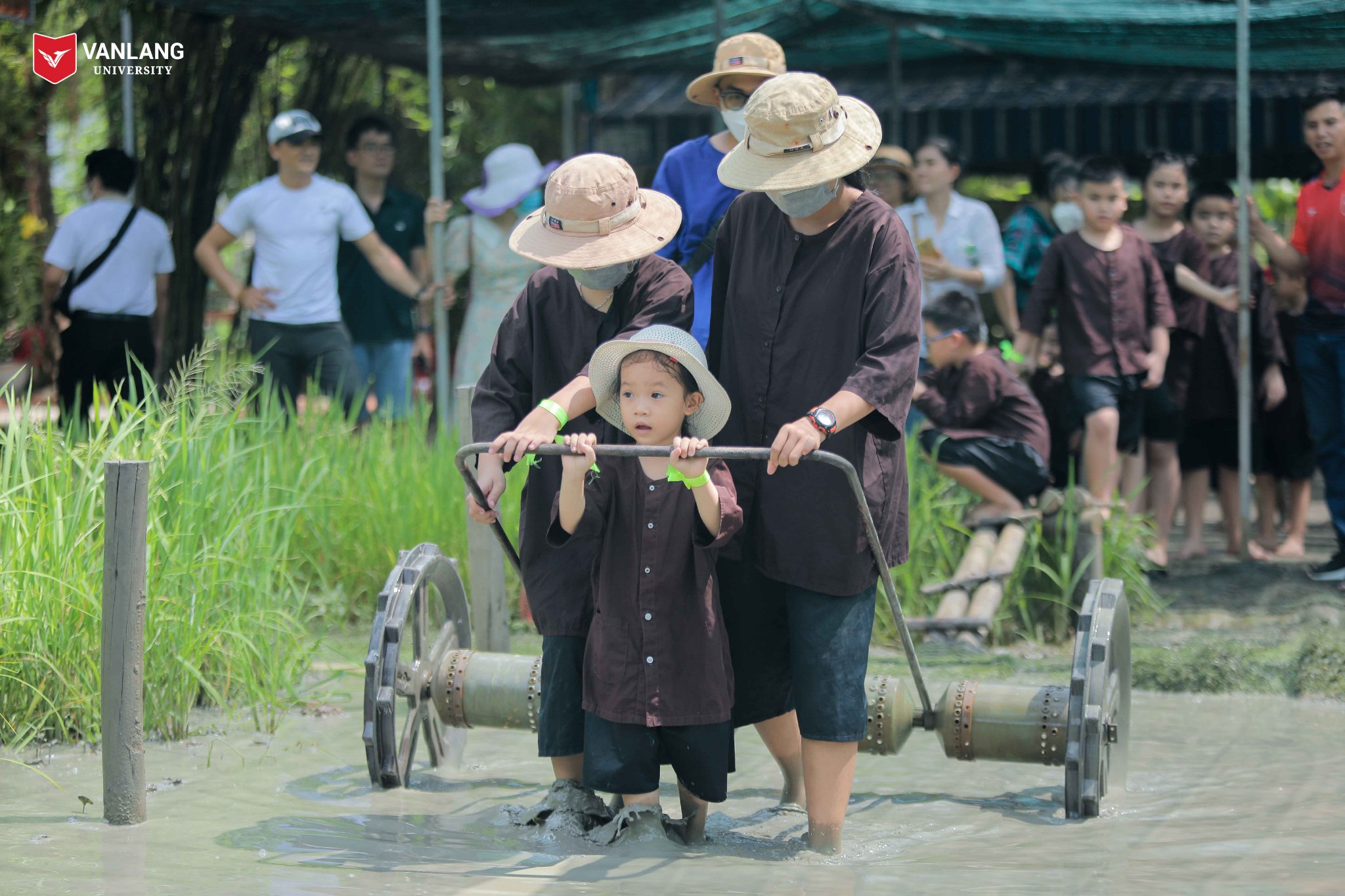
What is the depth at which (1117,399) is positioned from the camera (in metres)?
6.85

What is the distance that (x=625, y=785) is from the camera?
3.60 meters

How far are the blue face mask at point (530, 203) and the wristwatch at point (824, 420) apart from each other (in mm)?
4271

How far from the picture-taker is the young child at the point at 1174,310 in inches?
284

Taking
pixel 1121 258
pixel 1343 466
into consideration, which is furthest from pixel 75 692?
pixel 1343 466

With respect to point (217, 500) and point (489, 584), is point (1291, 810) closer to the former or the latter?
point (489, 584)

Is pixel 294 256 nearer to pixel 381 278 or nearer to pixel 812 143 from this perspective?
pixel 381 278

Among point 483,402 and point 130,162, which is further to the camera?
point 130,162

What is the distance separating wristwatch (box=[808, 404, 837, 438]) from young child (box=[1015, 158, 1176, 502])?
3.67m

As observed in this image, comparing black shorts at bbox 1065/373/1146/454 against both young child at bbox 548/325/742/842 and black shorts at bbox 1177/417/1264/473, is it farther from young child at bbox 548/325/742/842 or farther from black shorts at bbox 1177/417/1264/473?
young child at bbox 548/325/742/842

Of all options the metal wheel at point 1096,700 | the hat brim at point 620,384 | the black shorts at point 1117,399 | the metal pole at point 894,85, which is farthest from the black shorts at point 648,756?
the metal pole at point 894,85

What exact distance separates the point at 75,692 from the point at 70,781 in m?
0.33

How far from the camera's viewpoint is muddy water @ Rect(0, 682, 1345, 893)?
133 inches

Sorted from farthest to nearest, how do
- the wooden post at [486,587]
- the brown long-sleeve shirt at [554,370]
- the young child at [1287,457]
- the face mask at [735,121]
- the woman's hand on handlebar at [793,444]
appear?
the young child at [1287,457] < the wooden post at [486,587] < the face mask at [735,121] < the brown long-sleeve shirt at [554,370] < the woman's hand on handlebar at [793,444]

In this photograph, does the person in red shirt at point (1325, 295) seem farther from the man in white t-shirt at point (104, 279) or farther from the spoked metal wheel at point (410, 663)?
the man in white t-shirt at point (104, 279)
